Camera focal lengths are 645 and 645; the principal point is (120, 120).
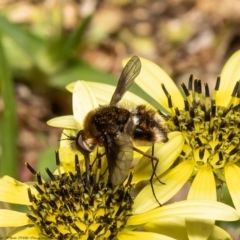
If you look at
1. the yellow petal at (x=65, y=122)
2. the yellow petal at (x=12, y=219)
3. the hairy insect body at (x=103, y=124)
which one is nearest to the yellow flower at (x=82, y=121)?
the yellow petal at (x=65, y=122)

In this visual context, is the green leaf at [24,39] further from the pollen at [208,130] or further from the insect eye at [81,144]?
the insect eye at [81,144]

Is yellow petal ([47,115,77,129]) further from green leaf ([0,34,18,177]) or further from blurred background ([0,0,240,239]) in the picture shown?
blurred background ([0,0,240,239])

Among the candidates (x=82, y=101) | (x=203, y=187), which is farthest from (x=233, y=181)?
(x=82, y=101)

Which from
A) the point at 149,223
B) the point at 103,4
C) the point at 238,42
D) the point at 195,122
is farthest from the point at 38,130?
the point at 149,223

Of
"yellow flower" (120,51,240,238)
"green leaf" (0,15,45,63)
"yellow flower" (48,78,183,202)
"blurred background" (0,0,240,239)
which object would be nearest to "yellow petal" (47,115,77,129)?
"yellow flower" (48,78,183,202)

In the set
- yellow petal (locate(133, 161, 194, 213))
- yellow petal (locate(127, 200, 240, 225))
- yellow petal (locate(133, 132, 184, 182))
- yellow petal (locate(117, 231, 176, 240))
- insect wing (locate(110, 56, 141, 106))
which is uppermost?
Result: insect wing (locate(110, 56, 141, 106))

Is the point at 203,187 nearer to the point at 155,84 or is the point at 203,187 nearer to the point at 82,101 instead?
the point at 82,101
